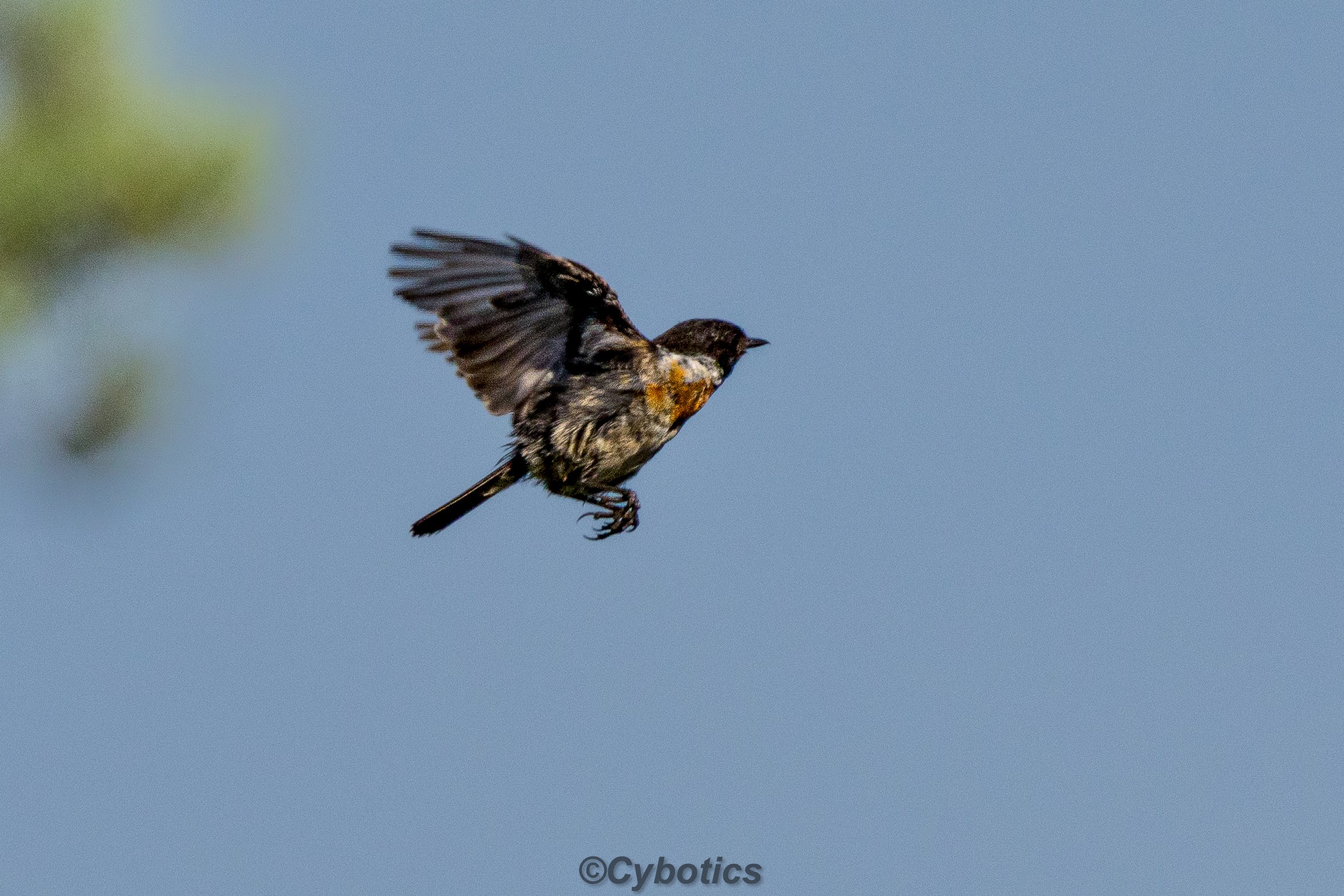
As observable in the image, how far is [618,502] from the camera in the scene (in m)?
5.47

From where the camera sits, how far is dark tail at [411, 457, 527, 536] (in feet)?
18.0

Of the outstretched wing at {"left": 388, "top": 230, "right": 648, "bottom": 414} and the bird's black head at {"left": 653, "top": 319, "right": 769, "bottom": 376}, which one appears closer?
the outstretched wing at {"left": 388, "top": 230, "right": 648, "bottom": 414}

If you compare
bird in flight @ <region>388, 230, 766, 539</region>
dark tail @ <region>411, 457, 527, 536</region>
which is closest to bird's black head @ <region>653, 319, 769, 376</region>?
bird in flight @ <region>388, 230, 766, 539</region>

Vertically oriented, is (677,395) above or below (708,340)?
below

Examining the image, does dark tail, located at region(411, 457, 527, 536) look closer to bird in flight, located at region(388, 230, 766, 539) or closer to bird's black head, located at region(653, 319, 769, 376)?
bird in flight, located at region(388, 230, 766, 539)

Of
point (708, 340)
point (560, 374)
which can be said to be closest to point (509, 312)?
point (560, 374)

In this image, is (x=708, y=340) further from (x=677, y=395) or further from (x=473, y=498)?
(x=473, y=498)

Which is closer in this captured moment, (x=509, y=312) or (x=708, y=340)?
(x=509, y=312)

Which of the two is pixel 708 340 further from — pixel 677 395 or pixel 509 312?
pixel 509 312

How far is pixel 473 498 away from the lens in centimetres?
554

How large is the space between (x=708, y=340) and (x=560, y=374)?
0.58 metres

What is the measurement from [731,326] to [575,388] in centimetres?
67

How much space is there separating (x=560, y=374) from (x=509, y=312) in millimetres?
285

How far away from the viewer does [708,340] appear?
19.1ft
